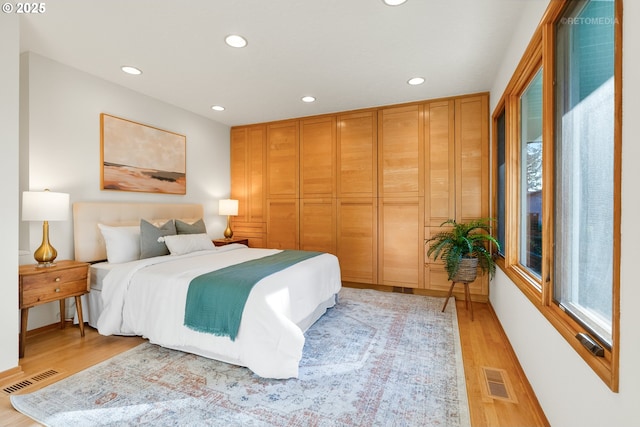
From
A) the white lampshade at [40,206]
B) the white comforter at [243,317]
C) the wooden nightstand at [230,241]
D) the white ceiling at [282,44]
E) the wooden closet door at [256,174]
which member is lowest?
the white comforter at [243,317]

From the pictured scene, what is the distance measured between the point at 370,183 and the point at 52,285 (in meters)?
3.68

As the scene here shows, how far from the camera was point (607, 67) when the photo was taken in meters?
1.22

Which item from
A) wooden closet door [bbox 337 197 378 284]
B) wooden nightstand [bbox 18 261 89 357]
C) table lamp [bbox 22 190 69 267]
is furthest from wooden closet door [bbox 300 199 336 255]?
table lamp [bbox 22 190 69 267]

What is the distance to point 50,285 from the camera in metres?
2.55

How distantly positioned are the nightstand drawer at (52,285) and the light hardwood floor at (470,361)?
438 mm

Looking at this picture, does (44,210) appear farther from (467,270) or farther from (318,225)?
(467,270)

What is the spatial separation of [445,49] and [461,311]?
278cm

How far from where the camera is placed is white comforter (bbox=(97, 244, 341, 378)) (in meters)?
2.08

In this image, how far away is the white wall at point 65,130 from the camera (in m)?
2.82

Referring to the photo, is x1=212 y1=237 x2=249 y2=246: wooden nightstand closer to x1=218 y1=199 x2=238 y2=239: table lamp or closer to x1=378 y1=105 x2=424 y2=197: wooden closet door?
x1=218 y1=199 x2=238 y2=239: table lamp

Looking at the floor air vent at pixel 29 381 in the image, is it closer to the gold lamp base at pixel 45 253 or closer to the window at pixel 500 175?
the gold lamp base at pixel 45 253

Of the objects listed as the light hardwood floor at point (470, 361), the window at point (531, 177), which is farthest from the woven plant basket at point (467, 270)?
the window at point (531, 177)

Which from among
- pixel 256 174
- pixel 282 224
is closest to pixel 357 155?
pixel 282 224

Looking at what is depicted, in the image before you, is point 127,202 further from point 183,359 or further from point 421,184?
point 421,184
